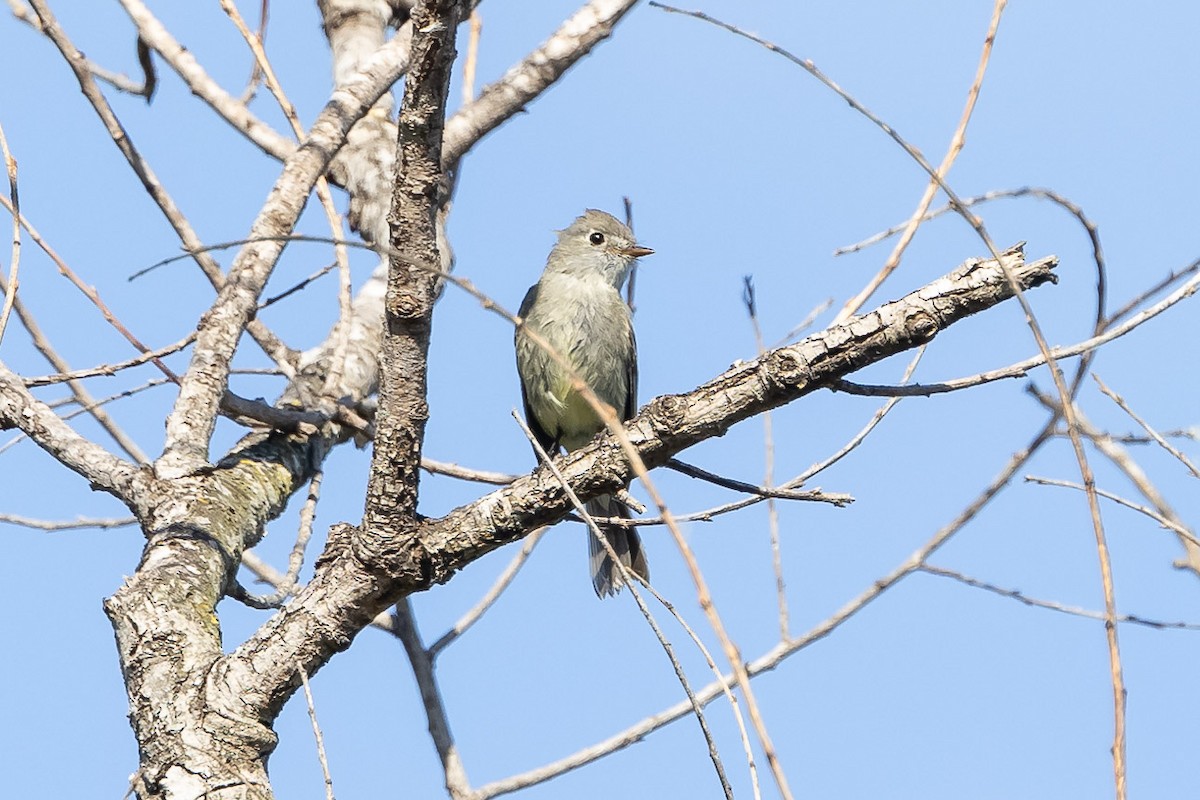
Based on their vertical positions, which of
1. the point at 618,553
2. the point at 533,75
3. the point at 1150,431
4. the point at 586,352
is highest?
the point at 533,75

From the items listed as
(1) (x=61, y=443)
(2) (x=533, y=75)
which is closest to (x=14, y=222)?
(1) (x=61, y=443)

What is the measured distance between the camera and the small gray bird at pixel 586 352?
6.55 meters

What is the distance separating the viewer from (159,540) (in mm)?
3689

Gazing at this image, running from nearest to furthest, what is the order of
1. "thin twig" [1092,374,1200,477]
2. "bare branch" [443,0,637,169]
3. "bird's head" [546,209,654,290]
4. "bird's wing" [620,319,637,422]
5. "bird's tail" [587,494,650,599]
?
"thin twig" [1092,374,1200,477] → "bare branch" [443,0,637,169] → "bird's tail" [587,494,650,599] → "bird's wing" [620,319,637,422] → "bird's head" [546,209,654,290]

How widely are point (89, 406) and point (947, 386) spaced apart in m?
2.88

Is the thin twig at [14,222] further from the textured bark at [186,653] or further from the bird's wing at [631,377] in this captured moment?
the bird's wing at [631,377]

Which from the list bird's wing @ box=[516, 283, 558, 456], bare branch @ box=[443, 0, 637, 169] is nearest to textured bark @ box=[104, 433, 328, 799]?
bare branch @ box=[443, 0, 637, 169]

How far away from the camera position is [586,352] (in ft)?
21.5

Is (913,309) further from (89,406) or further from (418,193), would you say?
(89,406)

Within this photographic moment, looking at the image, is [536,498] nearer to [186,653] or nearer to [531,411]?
[186,653]

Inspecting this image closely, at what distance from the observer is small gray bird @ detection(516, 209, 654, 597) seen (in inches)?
258

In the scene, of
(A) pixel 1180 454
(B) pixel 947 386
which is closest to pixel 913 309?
→ (B) pixel 947 386

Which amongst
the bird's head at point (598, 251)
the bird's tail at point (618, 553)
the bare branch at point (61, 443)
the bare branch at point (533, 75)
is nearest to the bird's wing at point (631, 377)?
the bird's head at point (598, 251)

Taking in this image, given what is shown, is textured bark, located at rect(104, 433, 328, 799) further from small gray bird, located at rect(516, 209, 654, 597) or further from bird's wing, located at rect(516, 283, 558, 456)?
bird's wing, located at rect(516, 283, 558, 456)
